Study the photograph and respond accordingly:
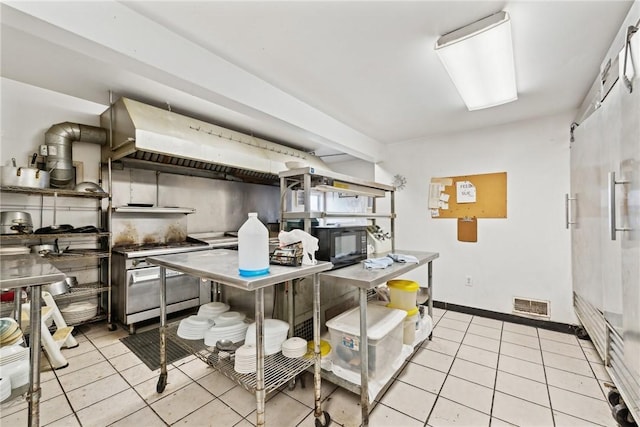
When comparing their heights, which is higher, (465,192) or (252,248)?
(465,192)

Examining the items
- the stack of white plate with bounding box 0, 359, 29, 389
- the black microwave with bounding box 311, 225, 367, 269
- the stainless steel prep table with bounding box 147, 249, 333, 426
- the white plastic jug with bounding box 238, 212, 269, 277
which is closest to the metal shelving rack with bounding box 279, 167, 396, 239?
the black microwave with bounding box 311, 225, 367, 269

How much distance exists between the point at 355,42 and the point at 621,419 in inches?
119

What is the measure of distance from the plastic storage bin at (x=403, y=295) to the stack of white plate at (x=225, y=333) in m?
1.34

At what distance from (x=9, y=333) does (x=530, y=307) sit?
476cm

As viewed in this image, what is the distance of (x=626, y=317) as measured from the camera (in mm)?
1537

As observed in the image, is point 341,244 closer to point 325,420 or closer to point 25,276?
point 325,420

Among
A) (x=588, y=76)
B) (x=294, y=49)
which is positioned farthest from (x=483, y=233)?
(x=294, y=49)

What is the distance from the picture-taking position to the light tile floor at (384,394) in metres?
1.73

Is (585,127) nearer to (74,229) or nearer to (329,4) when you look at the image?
(329,4)

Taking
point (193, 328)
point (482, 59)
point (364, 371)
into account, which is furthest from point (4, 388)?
point (482, 59)

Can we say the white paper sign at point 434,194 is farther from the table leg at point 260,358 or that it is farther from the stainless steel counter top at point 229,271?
the table leg at point 260,358

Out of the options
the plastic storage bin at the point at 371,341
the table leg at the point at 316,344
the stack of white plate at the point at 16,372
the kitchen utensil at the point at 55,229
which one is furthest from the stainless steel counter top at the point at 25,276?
the kitchen utensil at the point at 55,229

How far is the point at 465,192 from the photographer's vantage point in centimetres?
379

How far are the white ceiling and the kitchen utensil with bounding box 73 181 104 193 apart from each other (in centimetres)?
97
